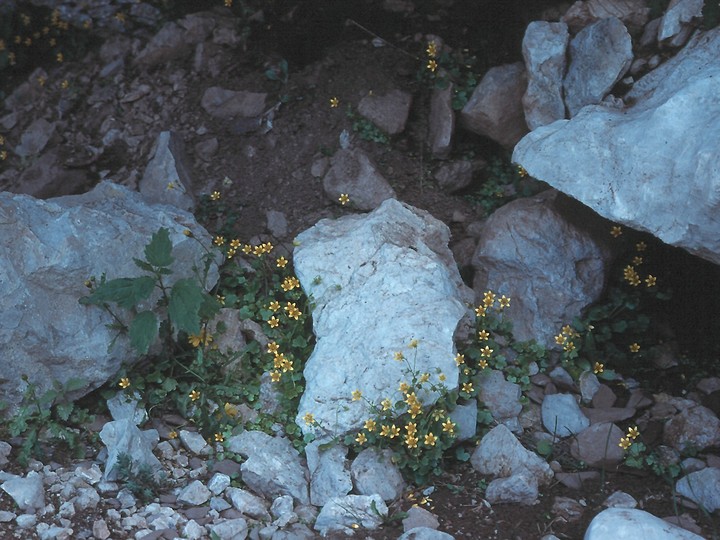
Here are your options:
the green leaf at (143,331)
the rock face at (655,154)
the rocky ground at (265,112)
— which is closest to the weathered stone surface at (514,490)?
the rock face at (655,154)

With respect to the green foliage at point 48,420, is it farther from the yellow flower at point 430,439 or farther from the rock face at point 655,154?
the rock face at point 655,154

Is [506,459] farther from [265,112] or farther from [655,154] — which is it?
[265,112]

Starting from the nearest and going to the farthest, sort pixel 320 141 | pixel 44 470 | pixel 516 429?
pixel 44 470
pixel 516 429
pixel 320 141

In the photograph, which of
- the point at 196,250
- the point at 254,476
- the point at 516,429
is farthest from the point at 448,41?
the point at 254,476

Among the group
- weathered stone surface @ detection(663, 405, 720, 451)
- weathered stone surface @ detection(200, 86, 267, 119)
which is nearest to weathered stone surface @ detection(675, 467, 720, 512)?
weathered stone surface @ detection(663, 405, 720, 451)

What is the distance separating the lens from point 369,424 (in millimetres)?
3969

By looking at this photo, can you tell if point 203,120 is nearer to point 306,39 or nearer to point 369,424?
point 306,39

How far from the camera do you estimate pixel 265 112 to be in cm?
557

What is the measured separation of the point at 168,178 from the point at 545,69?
2226 millimetres

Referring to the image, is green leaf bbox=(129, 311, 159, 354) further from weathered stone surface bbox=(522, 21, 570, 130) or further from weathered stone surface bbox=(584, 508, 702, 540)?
weathered stone surface bbox=(522, 21, 570, 130)

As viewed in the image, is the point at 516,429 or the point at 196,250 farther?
the point at 196,250

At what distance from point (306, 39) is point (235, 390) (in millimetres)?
2417

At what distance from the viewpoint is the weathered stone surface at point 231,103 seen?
5.60 meters

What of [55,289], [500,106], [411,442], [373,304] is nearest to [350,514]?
[411,442]
